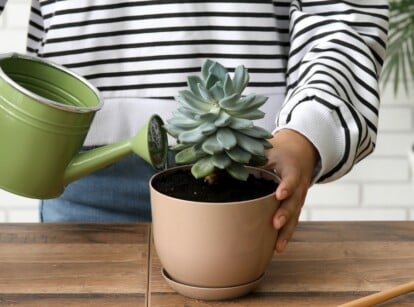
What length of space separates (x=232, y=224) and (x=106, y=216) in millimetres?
418

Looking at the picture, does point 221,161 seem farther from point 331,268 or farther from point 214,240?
point 331,268

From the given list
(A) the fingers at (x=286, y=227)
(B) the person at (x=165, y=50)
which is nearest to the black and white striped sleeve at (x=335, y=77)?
(B) the person at (x=165, y=50)

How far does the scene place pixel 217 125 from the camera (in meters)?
0.62

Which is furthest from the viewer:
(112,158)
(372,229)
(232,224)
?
(372,229)

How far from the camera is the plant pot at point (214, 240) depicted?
645 millimetres

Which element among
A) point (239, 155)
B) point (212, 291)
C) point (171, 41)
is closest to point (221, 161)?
point (239, 155)

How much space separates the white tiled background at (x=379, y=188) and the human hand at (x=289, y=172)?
116 centimetres

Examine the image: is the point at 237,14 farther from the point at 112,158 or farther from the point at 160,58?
the point at 112,158

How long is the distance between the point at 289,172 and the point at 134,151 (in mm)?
139

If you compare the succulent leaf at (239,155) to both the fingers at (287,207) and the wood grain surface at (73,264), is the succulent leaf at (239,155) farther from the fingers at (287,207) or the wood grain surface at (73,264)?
the wood grain surface at (73,264)

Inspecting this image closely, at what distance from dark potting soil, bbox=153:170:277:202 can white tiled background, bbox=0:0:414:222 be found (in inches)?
49.3

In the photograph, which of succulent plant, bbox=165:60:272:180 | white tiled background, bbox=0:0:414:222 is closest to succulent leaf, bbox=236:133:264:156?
succulent plant, bbox=165:60:272:180

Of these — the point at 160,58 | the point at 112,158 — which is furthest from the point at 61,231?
the point at 160,58

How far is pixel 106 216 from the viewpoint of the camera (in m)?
1.04
